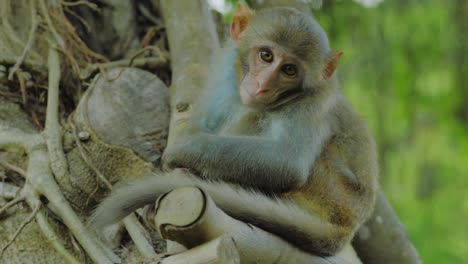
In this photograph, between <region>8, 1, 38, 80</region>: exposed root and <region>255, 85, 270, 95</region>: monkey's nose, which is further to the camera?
<region>8, 1, 38, 80</region>: exposed root

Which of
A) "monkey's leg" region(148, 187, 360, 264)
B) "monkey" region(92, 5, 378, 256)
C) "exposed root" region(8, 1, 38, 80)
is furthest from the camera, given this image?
"exposed root" region(8, 1, 38, 80)

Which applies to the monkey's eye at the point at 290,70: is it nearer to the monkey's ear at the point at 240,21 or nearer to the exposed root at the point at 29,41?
the monkey's ear at the point at 240,21

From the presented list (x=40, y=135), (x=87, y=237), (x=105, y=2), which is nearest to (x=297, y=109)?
(x=87, y=237)

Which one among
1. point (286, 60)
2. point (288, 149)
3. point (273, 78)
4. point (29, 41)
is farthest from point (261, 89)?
point (29, 41)

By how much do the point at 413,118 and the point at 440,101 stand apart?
2.19 ft

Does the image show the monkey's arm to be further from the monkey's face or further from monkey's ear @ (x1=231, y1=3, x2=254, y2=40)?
monkey's ear @ (x1=231, y1=3, x2=254, y2=40)

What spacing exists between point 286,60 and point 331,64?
9.5 inches

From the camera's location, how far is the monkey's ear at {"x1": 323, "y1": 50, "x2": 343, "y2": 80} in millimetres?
3412

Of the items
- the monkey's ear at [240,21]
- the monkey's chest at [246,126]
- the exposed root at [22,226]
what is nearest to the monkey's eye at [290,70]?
the monkey's chest at [246,126]

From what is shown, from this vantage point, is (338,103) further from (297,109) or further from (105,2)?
(105,2)

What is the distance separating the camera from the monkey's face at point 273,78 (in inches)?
130

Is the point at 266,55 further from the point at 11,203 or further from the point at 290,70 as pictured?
the point at 11,203

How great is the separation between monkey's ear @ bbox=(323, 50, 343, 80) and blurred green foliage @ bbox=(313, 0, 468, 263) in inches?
94.4

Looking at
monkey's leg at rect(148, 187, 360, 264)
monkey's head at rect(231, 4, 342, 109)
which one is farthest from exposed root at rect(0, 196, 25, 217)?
monkey's leg at rect(148, 187, 360, 264)
